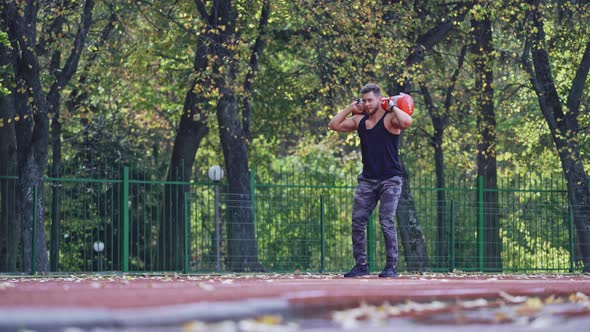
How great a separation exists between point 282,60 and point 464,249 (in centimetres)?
1082

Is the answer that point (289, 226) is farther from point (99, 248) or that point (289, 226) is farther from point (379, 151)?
point (379, 151)

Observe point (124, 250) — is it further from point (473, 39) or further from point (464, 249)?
point (473, 39)

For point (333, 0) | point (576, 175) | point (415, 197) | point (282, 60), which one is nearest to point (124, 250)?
point (333, 0)

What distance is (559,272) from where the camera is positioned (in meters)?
25.8

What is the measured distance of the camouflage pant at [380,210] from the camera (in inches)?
554

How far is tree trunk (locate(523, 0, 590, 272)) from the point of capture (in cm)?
2581

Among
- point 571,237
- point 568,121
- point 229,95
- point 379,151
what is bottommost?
point 571,237

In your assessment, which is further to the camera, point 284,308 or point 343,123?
point 343,123

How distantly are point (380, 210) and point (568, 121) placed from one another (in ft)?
50.3

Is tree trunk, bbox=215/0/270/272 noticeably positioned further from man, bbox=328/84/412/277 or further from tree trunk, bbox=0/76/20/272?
man, bbox=328/84/412/277

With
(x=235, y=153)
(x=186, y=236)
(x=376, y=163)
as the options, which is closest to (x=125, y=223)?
(x=186, y=236)

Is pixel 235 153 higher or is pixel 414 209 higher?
pixel 235 153

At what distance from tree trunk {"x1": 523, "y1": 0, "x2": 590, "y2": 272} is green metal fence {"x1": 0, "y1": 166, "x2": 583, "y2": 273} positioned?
29 centimetres

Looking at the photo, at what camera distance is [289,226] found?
2359 centimetres
